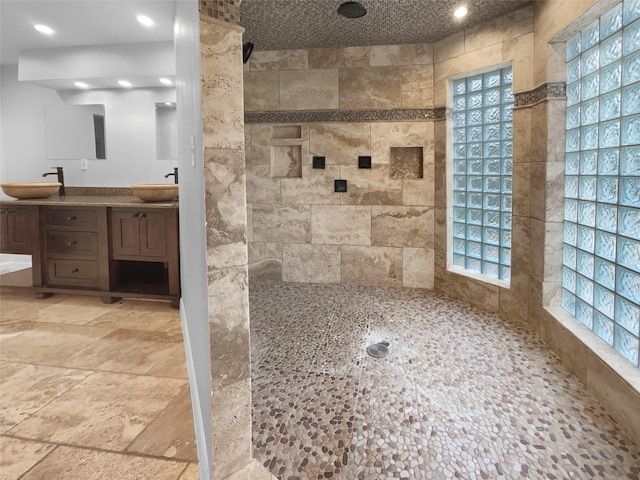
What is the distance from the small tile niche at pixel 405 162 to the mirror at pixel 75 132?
2.96 m

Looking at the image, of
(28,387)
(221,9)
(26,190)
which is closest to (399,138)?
(221,9)

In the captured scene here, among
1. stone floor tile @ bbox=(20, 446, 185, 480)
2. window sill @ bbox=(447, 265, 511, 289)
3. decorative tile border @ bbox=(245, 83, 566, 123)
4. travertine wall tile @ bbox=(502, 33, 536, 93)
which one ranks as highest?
travertine wall tile @ bbox=(502, 33, 536, 93)

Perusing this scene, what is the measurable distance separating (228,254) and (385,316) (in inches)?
86.2

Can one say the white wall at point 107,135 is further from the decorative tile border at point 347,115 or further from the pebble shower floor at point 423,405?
the pebble shower floor at point 423,405

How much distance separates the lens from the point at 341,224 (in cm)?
422

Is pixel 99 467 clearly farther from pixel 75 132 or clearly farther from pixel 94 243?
pixel 75 132

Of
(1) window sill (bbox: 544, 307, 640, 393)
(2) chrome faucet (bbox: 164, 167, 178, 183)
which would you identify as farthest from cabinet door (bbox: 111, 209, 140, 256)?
(1) window sill (bbox: 544, 307, 640, 393)

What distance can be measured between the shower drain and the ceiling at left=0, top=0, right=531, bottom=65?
2.33 m

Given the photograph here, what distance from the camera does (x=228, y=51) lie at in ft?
4.17

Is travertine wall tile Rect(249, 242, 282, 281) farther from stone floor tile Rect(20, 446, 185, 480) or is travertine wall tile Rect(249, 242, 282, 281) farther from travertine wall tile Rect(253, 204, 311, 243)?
stone floor tile Rect(20, 446, 185, 480)

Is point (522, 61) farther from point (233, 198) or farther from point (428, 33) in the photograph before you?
point (233, 198)

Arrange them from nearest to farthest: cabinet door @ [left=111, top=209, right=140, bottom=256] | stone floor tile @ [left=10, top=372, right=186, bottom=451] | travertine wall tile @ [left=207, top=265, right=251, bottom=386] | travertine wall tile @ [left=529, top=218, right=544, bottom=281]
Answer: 1. travertine wall tile @ [left=207, top=265, right=251, bottom=386]
2. stone floor tile @ [left=10, top=372, right=186, bottom=451]
3. travertine wall tile @ [left=529, top=218, right=544, bottom=281]
4. cabinet door @ [left=111, top=209, right=140, bottom=256]

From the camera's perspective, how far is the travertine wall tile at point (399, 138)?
154 inches

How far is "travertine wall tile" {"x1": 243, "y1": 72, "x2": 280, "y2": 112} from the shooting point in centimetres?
419
